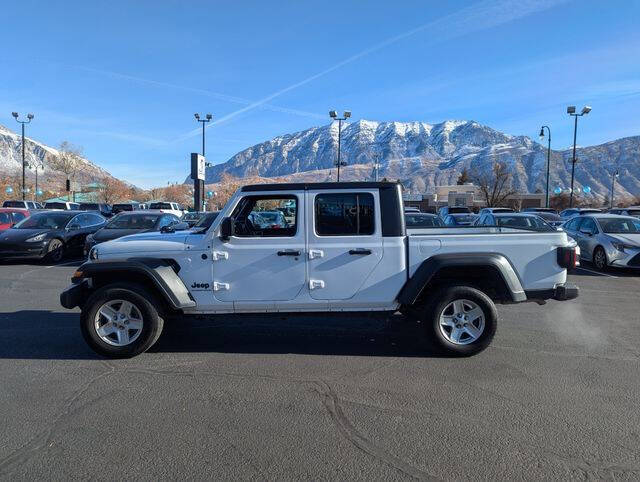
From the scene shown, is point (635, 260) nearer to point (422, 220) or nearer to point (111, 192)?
point (422, 220)

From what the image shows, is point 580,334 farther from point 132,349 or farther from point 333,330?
point 132,349

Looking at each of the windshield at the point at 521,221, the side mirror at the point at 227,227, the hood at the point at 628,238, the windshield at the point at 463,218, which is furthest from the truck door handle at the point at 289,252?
the windshield at the point at 463,218

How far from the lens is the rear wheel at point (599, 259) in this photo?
12.2m

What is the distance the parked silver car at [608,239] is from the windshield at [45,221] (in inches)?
596

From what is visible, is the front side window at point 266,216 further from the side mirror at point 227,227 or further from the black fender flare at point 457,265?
the black fender flare at point 457,265

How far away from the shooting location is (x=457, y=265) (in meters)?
5.08

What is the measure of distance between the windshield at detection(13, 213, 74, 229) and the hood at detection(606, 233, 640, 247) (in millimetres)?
15373

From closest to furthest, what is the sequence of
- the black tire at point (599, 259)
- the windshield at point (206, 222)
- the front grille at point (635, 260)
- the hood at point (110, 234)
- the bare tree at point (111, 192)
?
the windshield at point (206, 222) → the front grille at point (635, 260) → the black tire at point (599, 259) → the hood at point (110, 234) → the bare tree at point (111, 192)

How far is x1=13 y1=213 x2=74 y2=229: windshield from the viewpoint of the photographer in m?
14.1

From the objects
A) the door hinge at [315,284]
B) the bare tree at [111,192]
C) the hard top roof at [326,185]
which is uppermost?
the bare tree at [111,192]

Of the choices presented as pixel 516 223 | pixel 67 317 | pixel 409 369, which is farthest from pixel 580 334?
pixel 516 223

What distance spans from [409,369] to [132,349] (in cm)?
297

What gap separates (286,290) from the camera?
17.1 ft

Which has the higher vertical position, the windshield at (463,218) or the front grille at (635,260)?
the windshield at (463,218)
